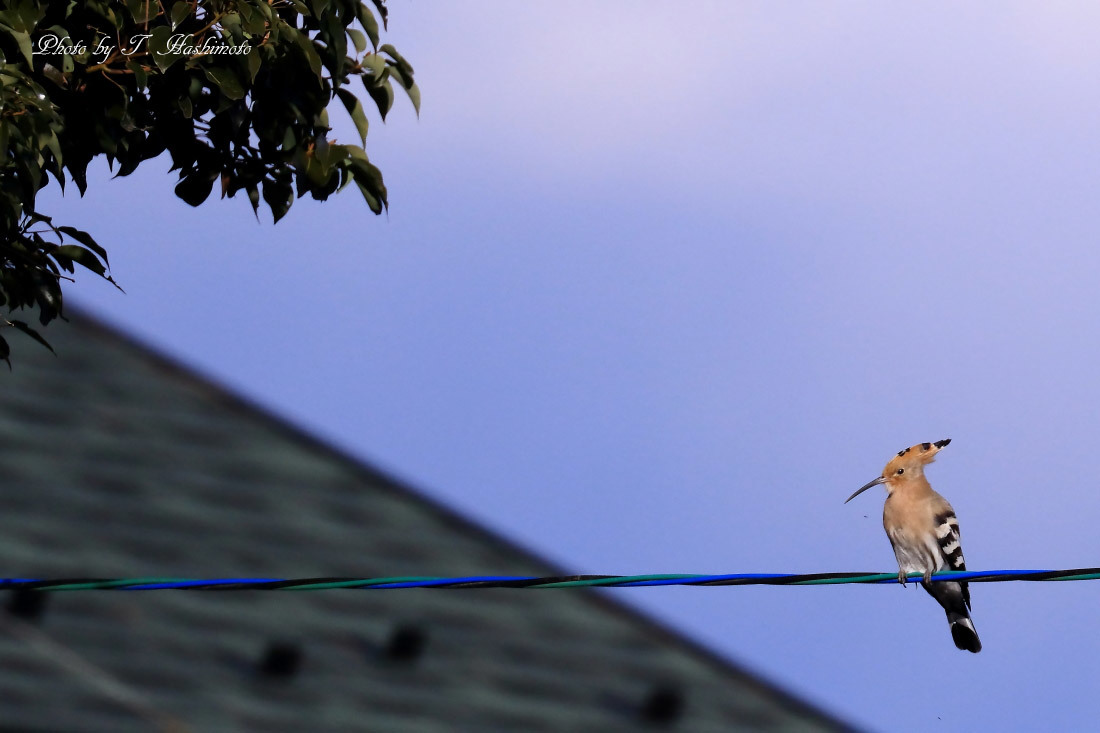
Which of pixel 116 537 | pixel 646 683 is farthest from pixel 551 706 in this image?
pixel 116 537

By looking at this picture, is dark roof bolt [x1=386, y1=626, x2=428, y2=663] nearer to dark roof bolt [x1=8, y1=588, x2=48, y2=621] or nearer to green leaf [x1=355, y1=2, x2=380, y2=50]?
dark roof bolt [x1=8, y1=588, x2=48, y2=621]

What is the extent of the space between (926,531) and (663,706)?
1921 mm

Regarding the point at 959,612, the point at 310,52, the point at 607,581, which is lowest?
the point at 607,581

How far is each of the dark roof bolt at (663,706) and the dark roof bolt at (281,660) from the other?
→ 197 cm

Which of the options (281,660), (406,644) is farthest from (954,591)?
(281,660)

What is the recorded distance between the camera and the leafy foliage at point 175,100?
570 cm

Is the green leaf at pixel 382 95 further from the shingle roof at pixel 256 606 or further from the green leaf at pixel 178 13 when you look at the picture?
the shingle roof at pixel 256 606

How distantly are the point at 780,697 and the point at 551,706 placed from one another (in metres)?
1.31

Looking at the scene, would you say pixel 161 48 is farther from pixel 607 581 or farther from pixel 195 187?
pixel 607 581

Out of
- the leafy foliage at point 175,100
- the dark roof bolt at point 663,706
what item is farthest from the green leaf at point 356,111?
the dark roof bolt at point 663,706

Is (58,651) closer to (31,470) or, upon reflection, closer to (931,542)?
(31,470)

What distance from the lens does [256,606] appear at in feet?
27.5

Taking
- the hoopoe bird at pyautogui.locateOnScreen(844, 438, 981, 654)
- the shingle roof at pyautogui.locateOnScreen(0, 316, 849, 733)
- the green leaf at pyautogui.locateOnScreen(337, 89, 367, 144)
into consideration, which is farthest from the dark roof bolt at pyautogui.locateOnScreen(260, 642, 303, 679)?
the hoopoe bird at pyautogui.locateOnScreen(844, 438, 981, 654)

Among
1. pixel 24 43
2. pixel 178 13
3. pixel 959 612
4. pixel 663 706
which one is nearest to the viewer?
pixel 24 43
